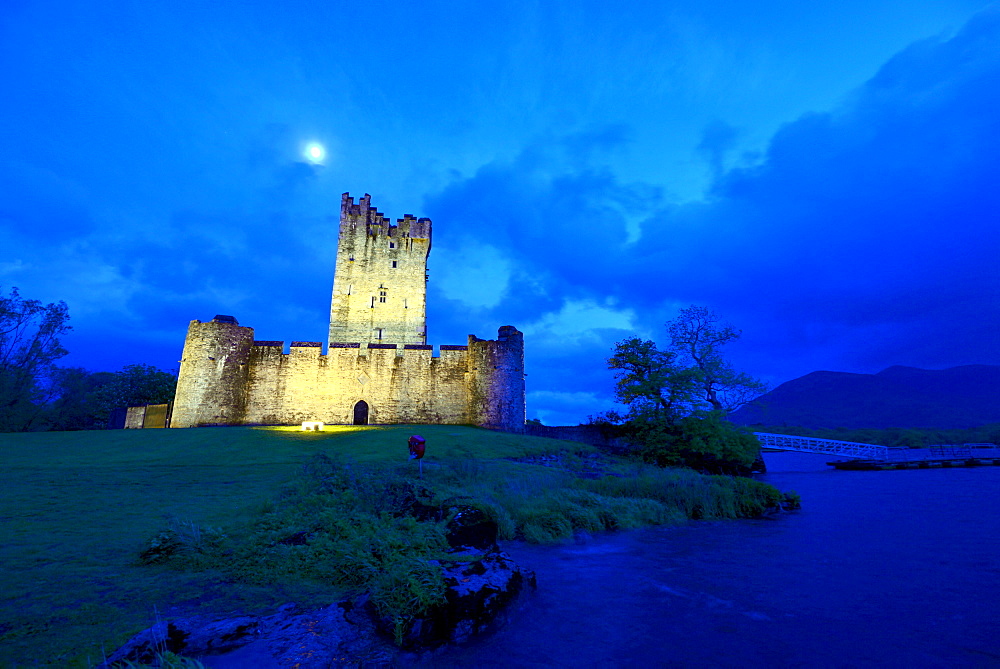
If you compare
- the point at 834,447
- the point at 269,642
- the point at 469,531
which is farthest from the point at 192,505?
the point at 834,447

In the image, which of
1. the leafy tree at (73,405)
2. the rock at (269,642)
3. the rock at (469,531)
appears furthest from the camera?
the leafy tree at (73,405)

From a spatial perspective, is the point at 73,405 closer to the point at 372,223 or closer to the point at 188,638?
the point at 372,223

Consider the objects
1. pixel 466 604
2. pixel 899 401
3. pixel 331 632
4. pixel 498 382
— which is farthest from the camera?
pixel 899 401

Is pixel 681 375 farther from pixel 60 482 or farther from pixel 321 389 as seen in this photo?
pixel 60 482

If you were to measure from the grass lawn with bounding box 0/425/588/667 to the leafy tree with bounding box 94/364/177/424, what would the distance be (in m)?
19.3

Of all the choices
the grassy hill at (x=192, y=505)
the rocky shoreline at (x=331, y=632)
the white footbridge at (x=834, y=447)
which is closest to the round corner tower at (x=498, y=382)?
the grassy hill at (x=192, y=505)

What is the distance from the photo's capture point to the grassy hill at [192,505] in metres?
4.42

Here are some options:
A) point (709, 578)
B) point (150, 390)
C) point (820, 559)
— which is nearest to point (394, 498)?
point (709, 578)

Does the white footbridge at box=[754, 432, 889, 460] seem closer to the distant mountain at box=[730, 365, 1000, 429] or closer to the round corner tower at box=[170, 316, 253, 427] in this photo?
the round corner tower at box=[170, 316, 253, 427]

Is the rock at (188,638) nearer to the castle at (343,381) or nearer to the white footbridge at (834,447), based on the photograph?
the castle at (343,381)

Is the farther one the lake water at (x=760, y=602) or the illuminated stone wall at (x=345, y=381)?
the illuminated stone wall at (x=345, y=381)

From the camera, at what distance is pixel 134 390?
3884cm

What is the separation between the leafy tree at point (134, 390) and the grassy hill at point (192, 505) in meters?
19.1

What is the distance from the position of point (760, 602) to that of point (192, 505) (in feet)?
33.1
